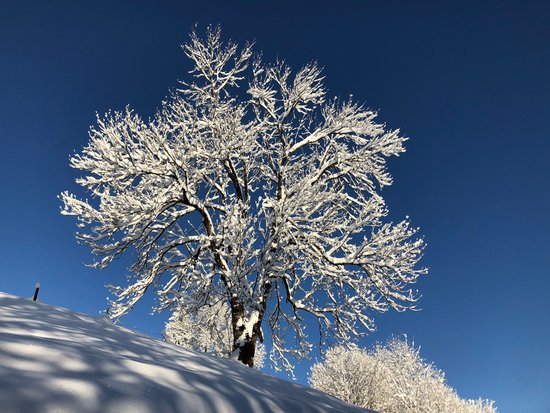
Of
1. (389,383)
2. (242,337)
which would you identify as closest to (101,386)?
(242,337)

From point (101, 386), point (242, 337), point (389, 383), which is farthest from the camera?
point (389, 383)

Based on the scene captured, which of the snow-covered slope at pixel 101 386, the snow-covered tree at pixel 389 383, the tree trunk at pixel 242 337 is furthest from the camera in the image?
the snow-covered tree at pixel 389 383

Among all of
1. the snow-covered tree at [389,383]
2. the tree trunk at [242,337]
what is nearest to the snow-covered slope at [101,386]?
the tree trunk at [242,337]

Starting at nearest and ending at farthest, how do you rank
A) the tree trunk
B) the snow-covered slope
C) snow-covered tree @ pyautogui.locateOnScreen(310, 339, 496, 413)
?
the snow-covered slope < the tree trunk < snow-covered tree @ pyautogui.locateOnScreen(310, 339, 496, 413)

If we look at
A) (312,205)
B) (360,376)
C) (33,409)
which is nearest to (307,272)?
(312,205)

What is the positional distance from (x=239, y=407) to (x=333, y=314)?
333 inches

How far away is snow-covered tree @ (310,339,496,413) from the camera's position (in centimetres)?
1608

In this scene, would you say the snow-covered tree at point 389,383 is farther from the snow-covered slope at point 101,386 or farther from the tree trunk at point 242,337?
the snow-covered slope at point 101,386

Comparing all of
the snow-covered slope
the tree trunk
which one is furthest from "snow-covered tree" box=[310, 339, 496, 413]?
the snow-covered slope

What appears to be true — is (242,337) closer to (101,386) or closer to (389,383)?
(101,386)

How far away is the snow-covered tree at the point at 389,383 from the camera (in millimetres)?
16078

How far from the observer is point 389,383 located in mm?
21219

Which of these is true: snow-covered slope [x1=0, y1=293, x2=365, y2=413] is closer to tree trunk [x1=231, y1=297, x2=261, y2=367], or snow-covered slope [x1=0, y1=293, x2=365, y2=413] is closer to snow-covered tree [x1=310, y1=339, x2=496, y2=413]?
tree trunk [x1=231, y1=297, x2=261, y2=367]

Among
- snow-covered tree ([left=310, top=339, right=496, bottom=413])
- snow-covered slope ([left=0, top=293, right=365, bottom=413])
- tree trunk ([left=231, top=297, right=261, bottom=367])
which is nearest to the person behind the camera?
snow-covered slope ([left=0, top=293, right=365, bottom=413])
